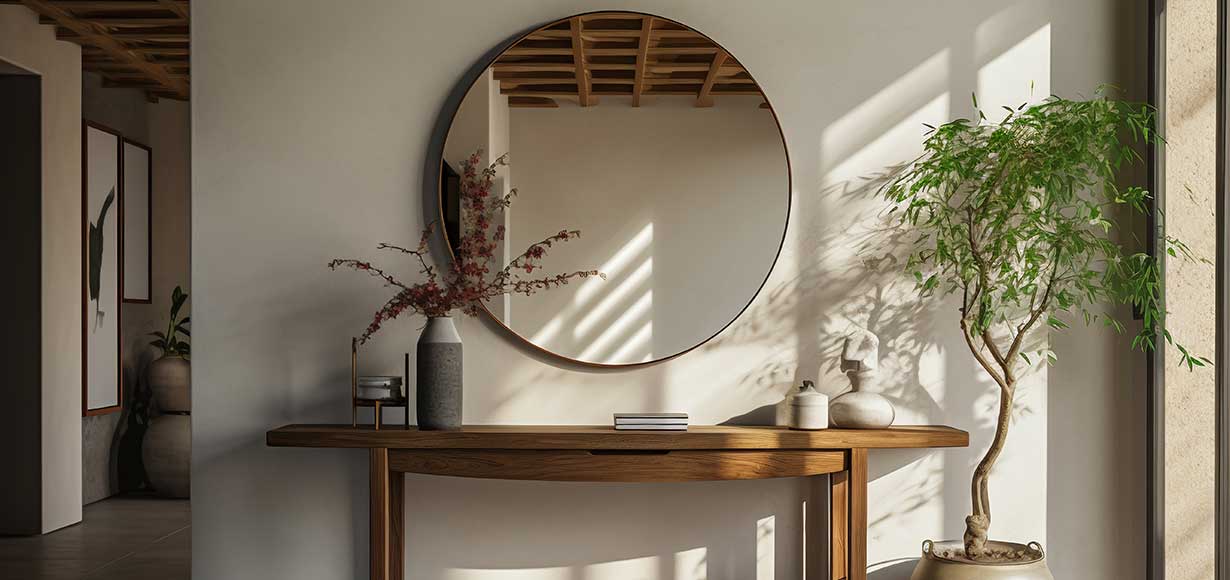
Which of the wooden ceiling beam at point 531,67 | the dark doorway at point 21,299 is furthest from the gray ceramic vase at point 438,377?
the dark doorway at point 21,299

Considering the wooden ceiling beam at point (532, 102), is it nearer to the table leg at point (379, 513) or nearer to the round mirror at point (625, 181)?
the round mirror at point (625, 181)

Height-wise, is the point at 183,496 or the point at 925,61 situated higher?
the point at 925,61

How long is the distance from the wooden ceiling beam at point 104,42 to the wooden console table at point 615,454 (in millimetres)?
3195

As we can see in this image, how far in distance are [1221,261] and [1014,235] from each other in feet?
2.11

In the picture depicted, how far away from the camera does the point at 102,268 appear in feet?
20.1

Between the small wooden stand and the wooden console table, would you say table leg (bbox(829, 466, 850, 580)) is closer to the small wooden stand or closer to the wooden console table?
the wooden console table

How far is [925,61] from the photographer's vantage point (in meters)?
3.10

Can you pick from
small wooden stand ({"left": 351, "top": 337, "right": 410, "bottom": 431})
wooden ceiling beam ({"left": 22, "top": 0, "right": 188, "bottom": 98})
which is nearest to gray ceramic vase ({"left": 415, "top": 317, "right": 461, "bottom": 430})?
small wooden stand ({"left": 351, "top": 337, "right": 410, "bottom": 431})

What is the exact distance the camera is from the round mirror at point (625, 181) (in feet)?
9.91

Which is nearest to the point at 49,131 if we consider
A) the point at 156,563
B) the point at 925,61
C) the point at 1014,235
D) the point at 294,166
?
the point at 156,563

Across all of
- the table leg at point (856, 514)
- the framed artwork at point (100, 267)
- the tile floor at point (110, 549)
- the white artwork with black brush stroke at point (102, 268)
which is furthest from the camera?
the white artwork with black brush stroke at point (102, 268)

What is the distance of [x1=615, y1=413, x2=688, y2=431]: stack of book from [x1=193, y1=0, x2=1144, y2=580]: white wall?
244 millimetres

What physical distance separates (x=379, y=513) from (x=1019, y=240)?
1.96m

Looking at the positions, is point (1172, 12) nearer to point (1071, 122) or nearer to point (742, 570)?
point (1071, 122)
